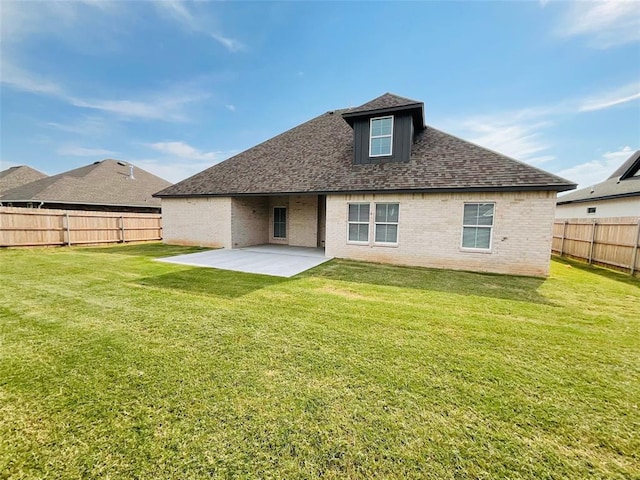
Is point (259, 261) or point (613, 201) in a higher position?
point (613, 201)

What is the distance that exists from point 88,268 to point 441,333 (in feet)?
32.6

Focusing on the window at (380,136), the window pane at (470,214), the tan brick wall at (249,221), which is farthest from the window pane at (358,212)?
the tan brick wall at (249,221)

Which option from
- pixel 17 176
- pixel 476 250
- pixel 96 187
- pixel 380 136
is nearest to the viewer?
pixel 476 250

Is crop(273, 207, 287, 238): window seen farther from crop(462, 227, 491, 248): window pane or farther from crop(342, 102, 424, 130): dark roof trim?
crop(462, 227, 491, 248): window pane

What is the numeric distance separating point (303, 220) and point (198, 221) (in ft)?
18.5

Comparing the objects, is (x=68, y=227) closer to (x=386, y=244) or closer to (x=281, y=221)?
(x=281, y=221)

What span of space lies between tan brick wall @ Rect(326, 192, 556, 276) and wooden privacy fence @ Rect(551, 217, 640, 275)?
352 cm

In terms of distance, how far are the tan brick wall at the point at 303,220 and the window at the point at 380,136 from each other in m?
4.52

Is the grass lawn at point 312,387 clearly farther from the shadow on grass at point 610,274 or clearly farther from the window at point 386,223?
the window at point 386,223

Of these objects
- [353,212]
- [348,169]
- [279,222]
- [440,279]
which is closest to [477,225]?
[440,279]

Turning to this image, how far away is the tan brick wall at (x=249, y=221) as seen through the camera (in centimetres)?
1340

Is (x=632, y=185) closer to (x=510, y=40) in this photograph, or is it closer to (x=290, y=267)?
(x=510, y=40)

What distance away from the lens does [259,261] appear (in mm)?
10086

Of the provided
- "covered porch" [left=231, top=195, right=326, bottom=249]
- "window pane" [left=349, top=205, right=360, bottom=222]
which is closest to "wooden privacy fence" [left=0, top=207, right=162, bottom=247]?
"covered porch" [left=231, top=195, right=326, bottom=249]
